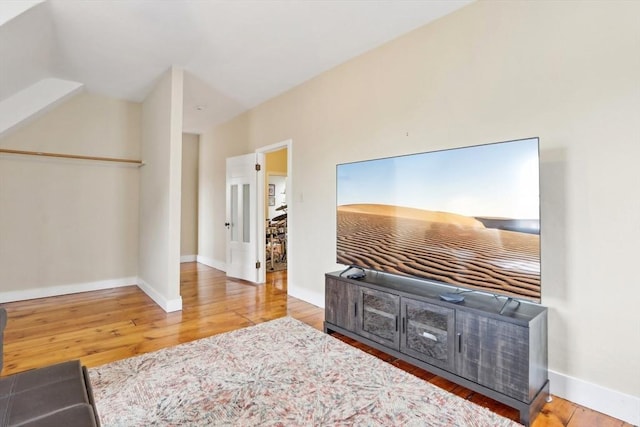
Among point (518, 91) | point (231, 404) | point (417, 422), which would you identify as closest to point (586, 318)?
point (417, 422)

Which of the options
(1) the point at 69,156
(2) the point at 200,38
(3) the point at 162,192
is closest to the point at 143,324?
(3) the point at 162,192

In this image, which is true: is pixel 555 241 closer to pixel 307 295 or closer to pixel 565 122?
pixel 565 122

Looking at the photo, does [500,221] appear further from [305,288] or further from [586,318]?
[305,288]

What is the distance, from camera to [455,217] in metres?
2.20

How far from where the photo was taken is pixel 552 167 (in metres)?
2.04

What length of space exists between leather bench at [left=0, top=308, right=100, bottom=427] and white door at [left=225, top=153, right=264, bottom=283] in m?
3.46

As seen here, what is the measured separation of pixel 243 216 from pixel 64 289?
261 cm

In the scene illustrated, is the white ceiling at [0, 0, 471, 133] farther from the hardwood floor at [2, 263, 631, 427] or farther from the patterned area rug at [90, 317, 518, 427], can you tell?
the patterned area rug at [90, 317, 518, 427]

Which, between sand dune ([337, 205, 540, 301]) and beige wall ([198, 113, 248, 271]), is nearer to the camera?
sand dune ([337, 205, 540, 301])

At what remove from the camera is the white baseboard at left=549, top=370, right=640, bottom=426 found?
1.75m

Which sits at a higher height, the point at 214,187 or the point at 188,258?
the point at 214,187

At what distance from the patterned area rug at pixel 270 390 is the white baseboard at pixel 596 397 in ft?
1.81

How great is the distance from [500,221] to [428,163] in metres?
0.67

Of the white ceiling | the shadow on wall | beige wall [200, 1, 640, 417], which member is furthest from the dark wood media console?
the white ceiling
